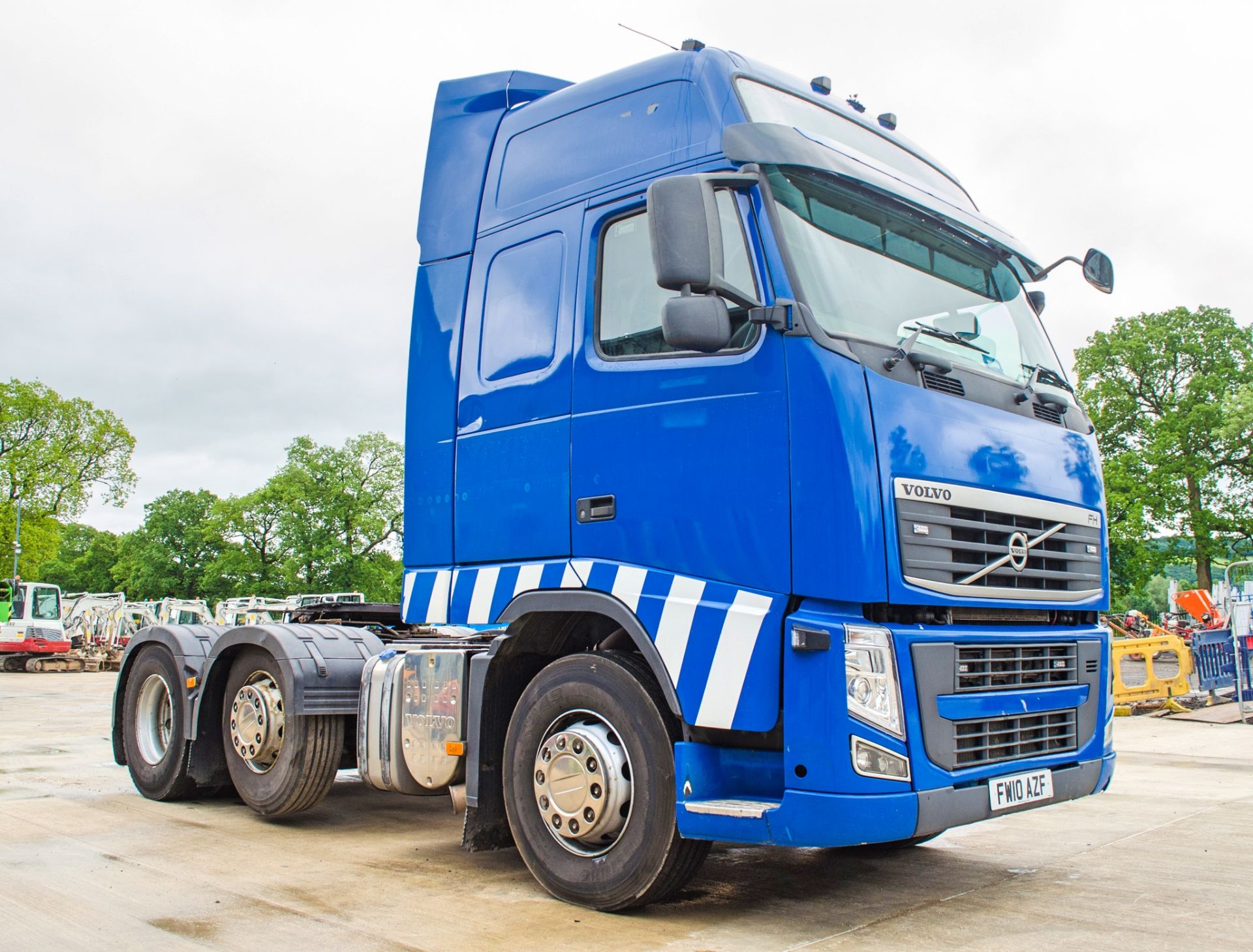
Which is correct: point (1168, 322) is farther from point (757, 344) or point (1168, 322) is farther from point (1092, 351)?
point (757, 344)

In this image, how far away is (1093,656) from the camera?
15.9 feet

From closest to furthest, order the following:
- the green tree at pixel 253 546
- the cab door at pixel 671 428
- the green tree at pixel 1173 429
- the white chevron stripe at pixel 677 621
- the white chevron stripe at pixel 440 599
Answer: the cab door at pixel 671 428 → the white chevron stripe at pixel 677 621 → the white chevron stripe at pixel 440 599 → the green tree at pixel 1173 429 → the green tree at pixel 253 546

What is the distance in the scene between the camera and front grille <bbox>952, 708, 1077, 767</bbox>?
4148 mm

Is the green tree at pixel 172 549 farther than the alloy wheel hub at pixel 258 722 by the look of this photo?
Yes

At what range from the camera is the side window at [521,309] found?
5.18 m

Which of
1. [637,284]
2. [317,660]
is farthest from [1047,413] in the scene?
[317,660]

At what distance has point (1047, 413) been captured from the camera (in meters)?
4.95

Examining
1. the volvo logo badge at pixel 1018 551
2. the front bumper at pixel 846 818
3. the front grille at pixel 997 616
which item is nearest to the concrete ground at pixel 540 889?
the front bumper at pixel 846 818

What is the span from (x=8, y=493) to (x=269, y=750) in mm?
46174

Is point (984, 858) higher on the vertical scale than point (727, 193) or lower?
lower

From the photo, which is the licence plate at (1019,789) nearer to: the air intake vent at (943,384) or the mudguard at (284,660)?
the air intake vent at (943,384)

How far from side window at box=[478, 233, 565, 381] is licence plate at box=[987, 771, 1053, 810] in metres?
2.66

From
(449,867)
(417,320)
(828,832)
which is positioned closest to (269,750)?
(449,867)

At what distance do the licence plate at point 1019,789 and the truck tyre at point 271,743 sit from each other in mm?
3879
